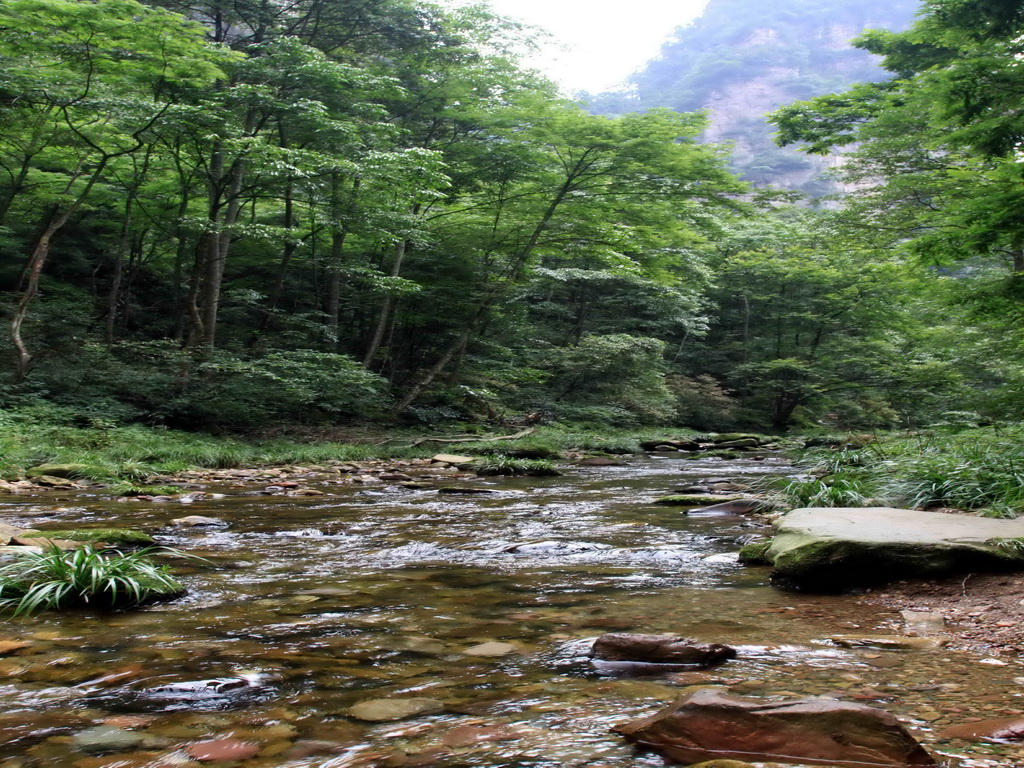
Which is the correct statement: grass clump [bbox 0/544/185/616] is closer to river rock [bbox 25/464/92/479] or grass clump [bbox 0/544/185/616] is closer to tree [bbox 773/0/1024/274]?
river rock [bbox 25/464/92/479]

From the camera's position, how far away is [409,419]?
16.7 m

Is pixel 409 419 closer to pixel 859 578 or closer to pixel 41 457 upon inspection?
pixel 41 457

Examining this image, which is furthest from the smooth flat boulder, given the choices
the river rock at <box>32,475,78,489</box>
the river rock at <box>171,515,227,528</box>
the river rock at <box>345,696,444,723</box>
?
the river rock at <box>32,475,78,489</box>

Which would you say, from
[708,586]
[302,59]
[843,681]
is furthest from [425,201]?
[843,681]

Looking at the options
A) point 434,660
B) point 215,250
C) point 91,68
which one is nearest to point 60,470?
point 215,250

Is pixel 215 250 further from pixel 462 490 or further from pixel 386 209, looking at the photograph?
pixel 462 490

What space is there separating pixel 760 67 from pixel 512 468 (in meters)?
104

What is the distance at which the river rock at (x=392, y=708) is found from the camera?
1896 mm

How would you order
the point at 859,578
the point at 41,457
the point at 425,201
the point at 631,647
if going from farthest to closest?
the point at 425,201 → the point at 41,457 → the point at 859,578 → the point at 631,647

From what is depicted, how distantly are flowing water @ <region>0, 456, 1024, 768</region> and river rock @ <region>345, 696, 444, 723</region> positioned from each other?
18mm

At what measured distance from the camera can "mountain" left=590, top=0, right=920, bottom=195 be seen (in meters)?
79.2

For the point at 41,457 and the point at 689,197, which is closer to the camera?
the point at 41,457

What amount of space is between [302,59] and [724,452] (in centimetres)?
1264

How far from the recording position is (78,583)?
9.92ft
